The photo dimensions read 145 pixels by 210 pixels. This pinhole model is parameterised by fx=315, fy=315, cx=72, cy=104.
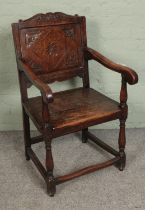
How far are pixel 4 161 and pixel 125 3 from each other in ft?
4.37

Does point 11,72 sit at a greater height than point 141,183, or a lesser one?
greater

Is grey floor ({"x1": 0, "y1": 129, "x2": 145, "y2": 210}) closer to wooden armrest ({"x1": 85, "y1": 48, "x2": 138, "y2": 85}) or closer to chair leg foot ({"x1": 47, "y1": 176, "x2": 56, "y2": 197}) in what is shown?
chair leg foot ({"x1": 47, "y1": 176, "x2": 56, "y2": 197})

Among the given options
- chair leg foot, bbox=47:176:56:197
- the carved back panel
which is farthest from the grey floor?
the carved back panel

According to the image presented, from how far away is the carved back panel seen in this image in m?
1.83

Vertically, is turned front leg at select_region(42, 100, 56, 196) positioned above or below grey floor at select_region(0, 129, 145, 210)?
above

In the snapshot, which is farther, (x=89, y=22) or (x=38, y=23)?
(x=89, y=22)

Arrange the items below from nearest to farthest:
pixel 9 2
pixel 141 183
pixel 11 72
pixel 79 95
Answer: pixel 141 183
pixel 79 95
pixel 9 2
pixel 11 72

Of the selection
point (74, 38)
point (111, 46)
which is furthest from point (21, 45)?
point (111, 46)

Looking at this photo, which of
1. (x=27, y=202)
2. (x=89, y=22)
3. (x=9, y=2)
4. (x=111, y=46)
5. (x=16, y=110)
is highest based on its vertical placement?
(x=9, y=2)

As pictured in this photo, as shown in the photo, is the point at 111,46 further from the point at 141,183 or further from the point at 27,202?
the point at 27,202

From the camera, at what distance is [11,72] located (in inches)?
90.0

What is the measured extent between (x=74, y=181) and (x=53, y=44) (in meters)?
0.84

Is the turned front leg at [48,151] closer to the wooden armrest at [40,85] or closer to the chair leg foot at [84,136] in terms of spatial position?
the wooden armrest at [40,85]

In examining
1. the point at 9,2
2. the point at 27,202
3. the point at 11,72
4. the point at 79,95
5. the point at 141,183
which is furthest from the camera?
the point at 11,72
